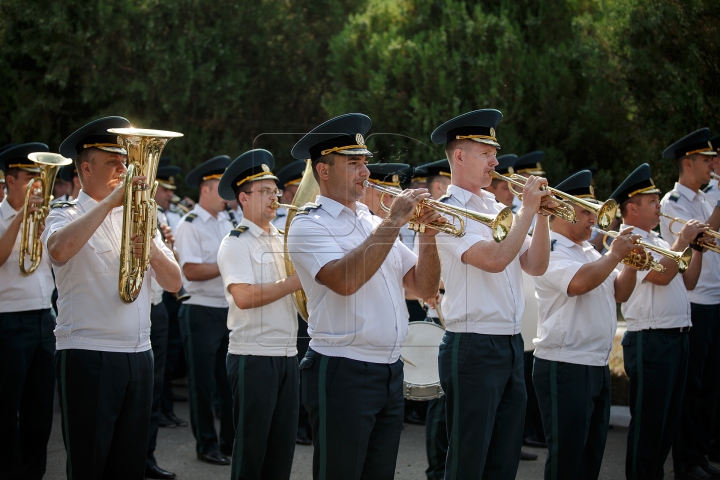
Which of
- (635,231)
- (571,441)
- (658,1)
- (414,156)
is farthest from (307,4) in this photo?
(571,441)

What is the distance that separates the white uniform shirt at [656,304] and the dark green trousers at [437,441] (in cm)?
158

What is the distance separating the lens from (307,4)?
16312 millimetres

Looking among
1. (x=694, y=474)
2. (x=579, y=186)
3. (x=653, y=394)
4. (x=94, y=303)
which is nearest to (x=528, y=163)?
(x=579, y=186)

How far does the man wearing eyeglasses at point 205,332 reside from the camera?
23.5 feet

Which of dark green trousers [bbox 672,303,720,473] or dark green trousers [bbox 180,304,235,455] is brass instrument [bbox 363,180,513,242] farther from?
dark green trousers [bbox 180,304,235,455]

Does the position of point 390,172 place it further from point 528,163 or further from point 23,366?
point 528,163

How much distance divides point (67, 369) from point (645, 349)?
13.3 ft

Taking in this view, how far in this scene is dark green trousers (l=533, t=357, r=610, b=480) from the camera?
5.19m

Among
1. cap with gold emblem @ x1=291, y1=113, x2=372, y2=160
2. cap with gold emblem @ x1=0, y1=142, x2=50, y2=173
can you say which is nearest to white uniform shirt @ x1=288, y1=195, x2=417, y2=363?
cap with gold emblem @ x1=291, y1=113, x2=372, y2=160

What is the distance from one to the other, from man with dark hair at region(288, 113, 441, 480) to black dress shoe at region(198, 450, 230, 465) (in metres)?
3.26

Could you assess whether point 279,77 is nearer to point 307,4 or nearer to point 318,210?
point 307,4

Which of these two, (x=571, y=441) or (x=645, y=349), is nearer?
(x=571, y=441)

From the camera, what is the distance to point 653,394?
6.00 m

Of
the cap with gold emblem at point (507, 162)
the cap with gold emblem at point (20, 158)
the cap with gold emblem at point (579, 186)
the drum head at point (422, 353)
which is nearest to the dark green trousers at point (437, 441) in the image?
the drum head at point (422, 353)
